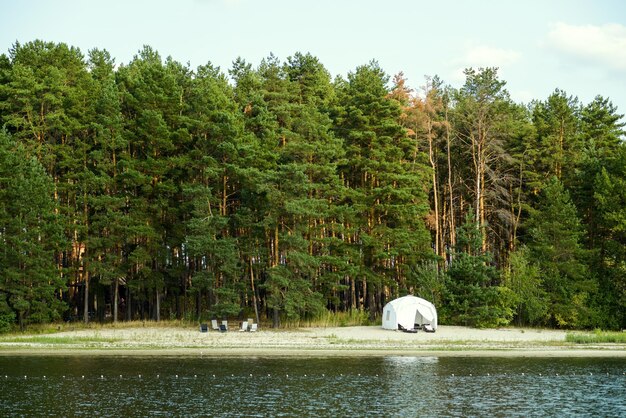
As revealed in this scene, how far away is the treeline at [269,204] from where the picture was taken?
52.6 meters

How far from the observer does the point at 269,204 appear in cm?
5294

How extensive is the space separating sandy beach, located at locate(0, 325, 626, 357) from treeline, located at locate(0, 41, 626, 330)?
3.12 meters

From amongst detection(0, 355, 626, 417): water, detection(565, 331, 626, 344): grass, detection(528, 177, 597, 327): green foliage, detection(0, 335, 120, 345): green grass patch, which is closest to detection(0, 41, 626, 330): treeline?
detection(528, 177, 597, 327): green foliage

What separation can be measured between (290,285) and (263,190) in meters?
6.75

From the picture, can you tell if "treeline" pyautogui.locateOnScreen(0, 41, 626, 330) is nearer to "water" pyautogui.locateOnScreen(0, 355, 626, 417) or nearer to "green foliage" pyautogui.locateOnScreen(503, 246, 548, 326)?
"green foliage" pyautogui.locateOnScreen(503, 246, 548, 326)

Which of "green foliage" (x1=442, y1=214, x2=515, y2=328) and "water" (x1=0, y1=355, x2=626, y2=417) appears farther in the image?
"green foliage" (x1=442, y1=214, x2=515, y2=328)

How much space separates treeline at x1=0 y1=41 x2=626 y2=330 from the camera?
52.6 metres

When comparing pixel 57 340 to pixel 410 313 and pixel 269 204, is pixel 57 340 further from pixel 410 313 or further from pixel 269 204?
pixel 410 313

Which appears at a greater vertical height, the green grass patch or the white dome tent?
the white dome tent

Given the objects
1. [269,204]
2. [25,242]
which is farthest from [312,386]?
[25,242]

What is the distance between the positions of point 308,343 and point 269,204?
11.8m

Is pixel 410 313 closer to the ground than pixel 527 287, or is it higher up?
closer to the ground

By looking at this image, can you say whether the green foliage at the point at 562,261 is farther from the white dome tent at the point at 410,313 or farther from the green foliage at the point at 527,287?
the white dome tent at the point at 410,313

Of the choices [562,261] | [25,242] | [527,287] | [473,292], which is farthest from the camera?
[562,261]
